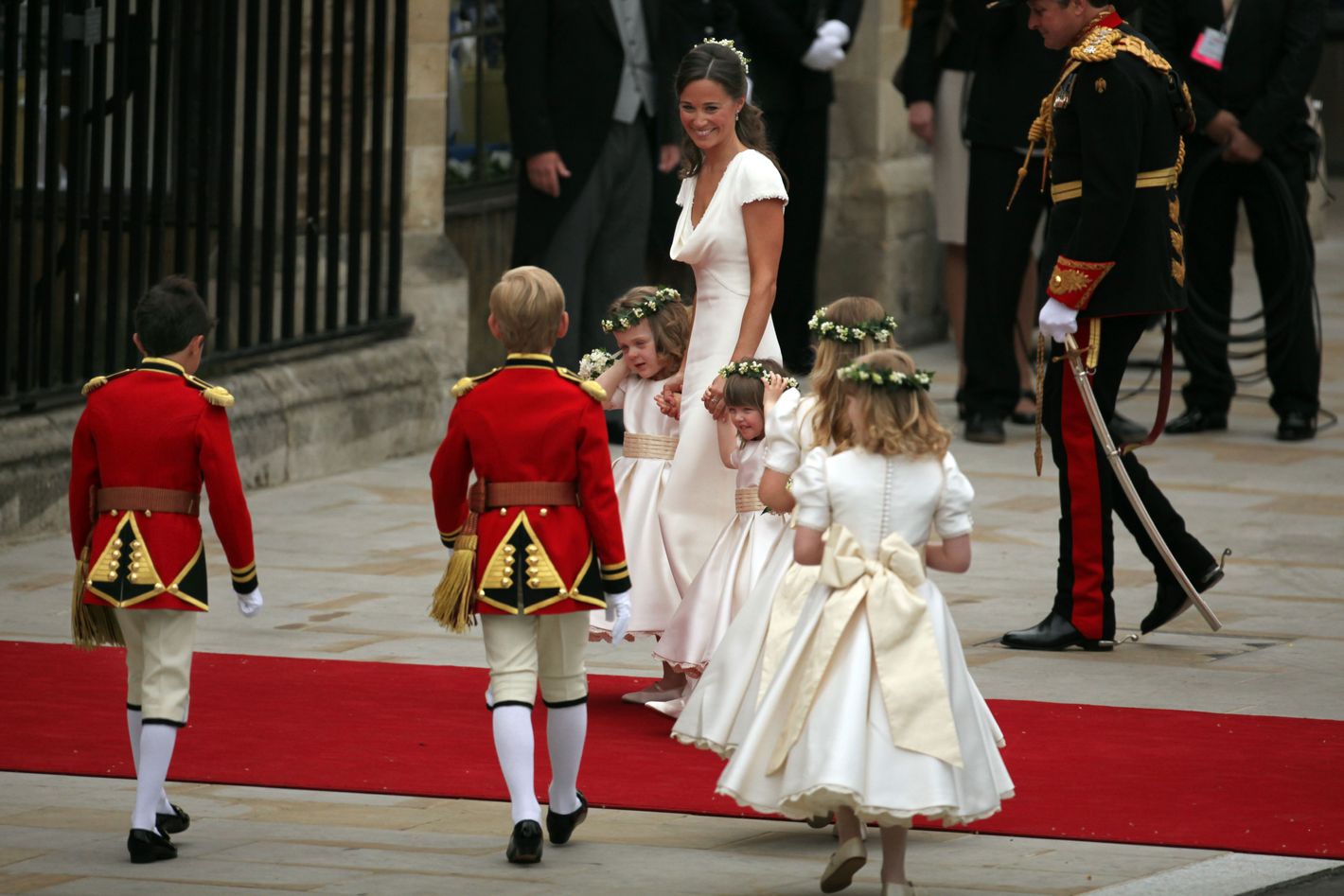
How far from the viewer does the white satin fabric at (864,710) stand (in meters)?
4.69

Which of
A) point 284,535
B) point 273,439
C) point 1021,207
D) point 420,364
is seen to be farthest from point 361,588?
point 1021,207

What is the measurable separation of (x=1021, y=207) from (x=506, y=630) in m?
6.26

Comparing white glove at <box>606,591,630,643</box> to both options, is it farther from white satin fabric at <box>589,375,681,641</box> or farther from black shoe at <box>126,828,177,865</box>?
white satin fabric at <box>589,375,681,641</box>

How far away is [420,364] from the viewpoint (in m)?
10.7

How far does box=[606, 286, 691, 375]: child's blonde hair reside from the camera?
655 centimetres

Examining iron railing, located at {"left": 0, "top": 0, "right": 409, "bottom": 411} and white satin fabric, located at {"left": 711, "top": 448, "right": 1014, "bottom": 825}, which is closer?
white satin fabric, located at {"left": 711, "top": 448, "right": 1014, "bottom": 825}

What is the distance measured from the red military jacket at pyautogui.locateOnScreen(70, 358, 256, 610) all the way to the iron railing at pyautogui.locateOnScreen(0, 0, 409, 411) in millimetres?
3513

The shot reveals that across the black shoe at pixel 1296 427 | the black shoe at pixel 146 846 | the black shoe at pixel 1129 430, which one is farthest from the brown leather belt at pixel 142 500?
the black shoe at pixel 1296 427

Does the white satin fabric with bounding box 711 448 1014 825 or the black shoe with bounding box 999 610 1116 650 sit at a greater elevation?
the white satin fabric with bounding box 711 448 1014 825

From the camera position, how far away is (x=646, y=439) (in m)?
6.66

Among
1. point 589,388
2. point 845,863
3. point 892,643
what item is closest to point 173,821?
point 589,388

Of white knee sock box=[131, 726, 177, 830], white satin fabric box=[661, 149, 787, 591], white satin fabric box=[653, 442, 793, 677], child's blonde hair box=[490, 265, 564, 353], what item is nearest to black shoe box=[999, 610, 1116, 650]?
white satin fabric box=[661, 149, 787, 591]

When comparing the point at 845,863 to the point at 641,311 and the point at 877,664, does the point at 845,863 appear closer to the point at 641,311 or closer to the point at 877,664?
the point at 877,664

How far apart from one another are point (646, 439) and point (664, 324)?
0.31 metres
